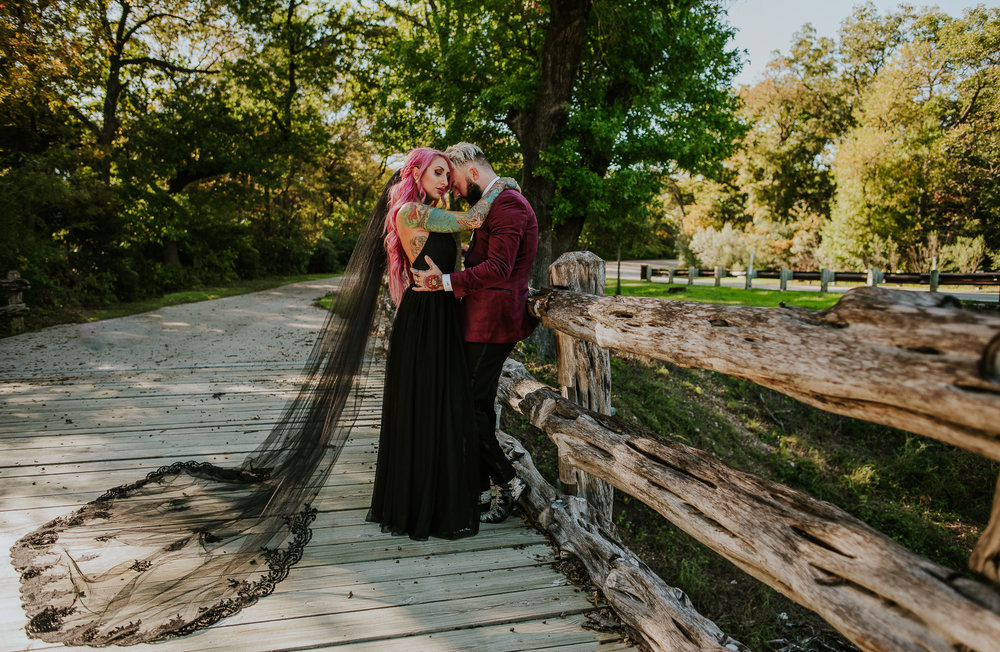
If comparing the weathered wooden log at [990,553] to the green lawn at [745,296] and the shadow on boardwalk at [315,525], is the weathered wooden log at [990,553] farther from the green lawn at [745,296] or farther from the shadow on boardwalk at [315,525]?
the green lawn at [745,296]

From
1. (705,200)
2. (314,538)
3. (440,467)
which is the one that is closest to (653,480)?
(440,467)

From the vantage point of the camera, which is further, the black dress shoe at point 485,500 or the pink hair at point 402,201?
the black dress shoe at point 485,500

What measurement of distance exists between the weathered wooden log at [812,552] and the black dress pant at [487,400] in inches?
28.8

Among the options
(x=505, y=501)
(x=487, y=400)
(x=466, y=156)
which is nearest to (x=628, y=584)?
(x=505, y=501)

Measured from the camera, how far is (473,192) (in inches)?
128

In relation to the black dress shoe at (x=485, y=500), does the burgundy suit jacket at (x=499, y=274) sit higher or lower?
higher

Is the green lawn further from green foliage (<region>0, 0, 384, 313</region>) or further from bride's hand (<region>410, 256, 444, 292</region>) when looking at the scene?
bride's hand (<region>410, 256, 444, 292</region>)

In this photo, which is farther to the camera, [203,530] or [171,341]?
[171,341]

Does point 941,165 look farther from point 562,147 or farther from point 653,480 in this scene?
point 653,480

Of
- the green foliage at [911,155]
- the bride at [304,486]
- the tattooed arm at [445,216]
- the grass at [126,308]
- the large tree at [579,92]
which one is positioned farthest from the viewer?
the green foliage at [911,155]

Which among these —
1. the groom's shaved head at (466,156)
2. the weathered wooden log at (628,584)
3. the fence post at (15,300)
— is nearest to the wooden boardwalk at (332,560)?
the weathered wooden log at (628,584)

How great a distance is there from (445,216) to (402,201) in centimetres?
28

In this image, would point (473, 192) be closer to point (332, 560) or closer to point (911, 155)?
point (332, 560)

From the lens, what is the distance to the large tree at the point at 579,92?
816 cm
